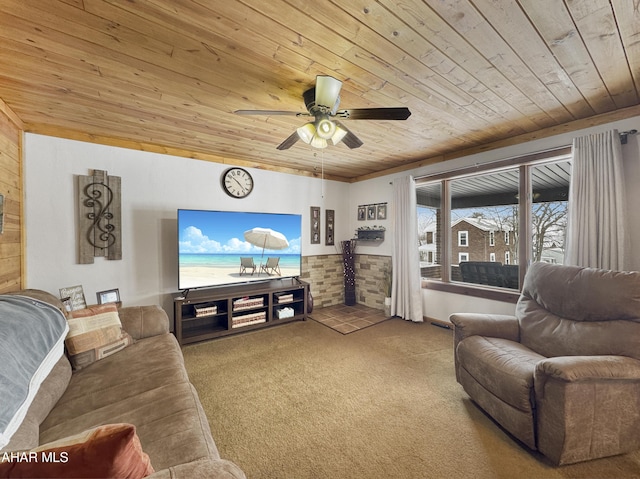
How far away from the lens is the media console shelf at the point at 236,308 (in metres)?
3.17

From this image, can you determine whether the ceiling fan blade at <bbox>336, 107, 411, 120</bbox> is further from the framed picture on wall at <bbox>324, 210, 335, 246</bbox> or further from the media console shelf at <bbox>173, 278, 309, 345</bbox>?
the framed picture on wall at <bbox>324, 210, 335, 246</bbox>

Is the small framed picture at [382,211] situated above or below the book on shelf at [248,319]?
above

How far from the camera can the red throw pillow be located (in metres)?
0.59

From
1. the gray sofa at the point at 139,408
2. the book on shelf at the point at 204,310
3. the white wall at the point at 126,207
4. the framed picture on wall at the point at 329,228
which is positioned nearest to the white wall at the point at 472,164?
the framed picture on wall at the point at 329,228

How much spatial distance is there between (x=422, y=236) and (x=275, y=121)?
274cm

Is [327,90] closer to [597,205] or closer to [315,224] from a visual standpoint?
[597,205]

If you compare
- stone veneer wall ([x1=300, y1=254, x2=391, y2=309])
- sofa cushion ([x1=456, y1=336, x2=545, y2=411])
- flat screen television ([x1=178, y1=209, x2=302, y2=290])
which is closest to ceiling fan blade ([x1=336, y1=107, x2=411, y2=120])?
sofa cushion ([x1=456, y1=336, x2=545, y2=411])

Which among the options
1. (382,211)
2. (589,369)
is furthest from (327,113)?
(382,211)

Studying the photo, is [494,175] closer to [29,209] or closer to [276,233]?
[276,233]

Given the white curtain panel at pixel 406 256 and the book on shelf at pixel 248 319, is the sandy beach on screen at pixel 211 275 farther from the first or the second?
the white curtain panel at pixel 406 256

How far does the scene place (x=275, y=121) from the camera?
2.56 metres

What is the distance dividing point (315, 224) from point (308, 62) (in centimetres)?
309

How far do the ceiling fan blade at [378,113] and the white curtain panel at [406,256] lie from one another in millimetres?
2328

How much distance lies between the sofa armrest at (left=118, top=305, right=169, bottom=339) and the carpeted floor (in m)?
2.11
